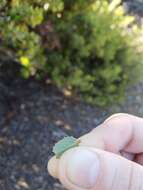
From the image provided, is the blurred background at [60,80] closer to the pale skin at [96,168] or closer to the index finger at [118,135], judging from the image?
the index finger at [118,135]

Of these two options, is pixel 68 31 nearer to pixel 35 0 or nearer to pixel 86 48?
pixel 86 48

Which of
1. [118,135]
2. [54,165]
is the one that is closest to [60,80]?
[118,135]

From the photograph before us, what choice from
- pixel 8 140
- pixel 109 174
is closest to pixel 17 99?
pixel 8 140

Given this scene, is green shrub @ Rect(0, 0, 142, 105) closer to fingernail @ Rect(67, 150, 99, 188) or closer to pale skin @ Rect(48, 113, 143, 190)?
pale skin @ Rect(48, 113, 143, 190)

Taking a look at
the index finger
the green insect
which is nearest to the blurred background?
the index finger

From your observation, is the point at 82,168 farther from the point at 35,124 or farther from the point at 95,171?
the point at 35,124
